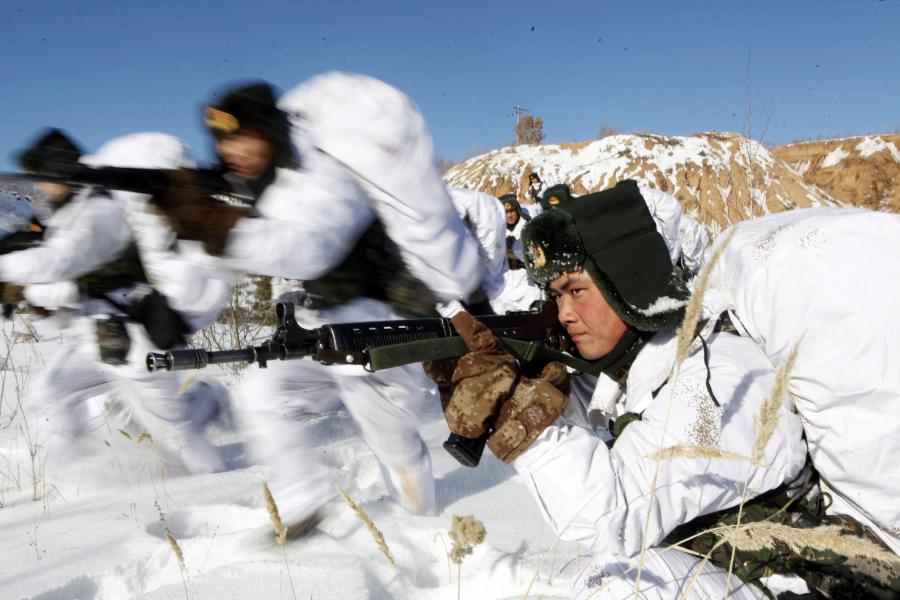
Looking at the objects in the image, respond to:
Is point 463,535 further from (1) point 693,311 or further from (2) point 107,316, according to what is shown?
(2) point 107,316

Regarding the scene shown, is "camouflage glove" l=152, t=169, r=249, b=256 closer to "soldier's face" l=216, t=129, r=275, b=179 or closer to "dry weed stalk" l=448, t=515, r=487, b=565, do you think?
"soldier's face" l=216, t=129, r=275, b=179

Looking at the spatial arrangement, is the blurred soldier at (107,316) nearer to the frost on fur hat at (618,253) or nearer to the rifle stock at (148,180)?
the rifle stock at (148,180)

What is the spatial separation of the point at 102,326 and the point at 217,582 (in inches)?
64.7

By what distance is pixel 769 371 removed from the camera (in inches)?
54.7

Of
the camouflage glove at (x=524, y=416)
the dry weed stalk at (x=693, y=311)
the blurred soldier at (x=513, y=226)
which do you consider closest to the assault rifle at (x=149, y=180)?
the camouflage glove at (x=524, y=416)

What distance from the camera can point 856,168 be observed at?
14.0 m

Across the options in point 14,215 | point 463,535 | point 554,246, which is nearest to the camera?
point 463,535

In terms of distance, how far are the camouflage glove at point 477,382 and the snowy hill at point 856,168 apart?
14.5 meters

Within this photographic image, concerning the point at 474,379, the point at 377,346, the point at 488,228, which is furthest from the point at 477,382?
the point at 488,228

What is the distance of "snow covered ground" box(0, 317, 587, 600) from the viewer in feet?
6.16

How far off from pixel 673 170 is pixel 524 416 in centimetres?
1238

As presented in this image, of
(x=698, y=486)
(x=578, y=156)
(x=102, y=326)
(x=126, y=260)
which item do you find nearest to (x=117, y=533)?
(x=102, y=326)

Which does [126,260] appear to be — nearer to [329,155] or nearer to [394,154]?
[329,155]

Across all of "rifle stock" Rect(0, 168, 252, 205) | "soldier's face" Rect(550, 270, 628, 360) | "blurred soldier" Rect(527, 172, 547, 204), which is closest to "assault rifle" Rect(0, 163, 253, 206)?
"rifle stock" Rect(0, 168, 252, 205)
